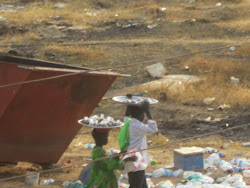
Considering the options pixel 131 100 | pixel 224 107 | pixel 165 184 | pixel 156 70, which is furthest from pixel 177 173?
pixel 156 70

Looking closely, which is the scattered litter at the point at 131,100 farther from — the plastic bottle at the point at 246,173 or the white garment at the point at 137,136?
the plastic bottle at the point at 246,173

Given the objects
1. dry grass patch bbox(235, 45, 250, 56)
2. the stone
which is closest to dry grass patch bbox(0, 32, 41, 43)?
the stone

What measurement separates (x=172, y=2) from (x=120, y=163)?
15999mm

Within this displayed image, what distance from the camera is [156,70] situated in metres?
13.7

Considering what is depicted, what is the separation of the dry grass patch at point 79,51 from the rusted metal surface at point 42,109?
8530 millimetres

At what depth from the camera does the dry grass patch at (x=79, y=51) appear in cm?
1591

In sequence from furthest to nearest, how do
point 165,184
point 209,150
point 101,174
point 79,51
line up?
1. point 79,51
2. point 209,150
3. point 165,184
4. point 101,174

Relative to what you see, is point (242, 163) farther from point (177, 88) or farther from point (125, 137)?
point (177, 88)

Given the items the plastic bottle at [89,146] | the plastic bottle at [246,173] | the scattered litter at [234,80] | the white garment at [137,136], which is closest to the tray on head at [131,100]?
the white garment at [137,136]

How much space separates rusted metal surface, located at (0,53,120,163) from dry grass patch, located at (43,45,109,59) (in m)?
8.53

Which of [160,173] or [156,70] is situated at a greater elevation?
[156,70]

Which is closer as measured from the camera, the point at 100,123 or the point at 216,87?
the point at 100,123

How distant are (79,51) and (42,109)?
31.1ft

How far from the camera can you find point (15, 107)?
22.4 ft
